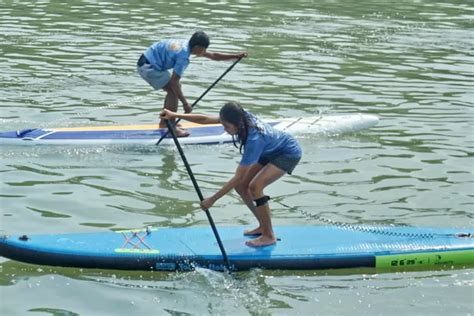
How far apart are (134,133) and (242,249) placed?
528 centimetres

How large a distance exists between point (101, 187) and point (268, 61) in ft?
32.0

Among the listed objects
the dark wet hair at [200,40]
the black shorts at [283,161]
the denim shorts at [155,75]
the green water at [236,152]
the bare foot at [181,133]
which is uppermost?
the dark wet hair at [200,40]

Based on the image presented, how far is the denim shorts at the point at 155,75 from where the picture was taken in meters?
15.1

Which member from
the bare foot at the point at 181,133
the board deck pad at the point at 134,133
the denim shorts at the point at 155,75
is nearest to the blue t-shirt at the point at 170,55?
the denim shorts at the point at 155,75

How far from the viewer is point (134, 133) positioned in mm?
15109

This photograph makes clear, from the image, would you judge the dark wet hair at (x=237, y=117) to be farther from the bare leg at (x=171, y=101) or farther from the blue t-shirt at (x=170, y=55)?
the bare leg at (x=171, y=101)

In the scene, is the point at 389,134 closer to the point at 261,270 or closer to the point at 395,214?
the point at 395,214

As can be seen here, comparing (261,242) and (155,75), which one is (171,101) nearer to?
(155,75)

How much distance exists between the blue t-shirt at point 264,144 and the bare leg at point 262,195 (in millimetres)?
167

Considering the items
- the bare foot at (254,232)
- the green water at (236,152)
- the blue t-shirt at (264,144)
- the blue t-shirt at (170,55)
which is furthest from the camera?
the blue t-shirt at (170,55)

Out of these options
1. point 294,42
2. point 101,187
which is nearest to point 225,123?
point 101,187

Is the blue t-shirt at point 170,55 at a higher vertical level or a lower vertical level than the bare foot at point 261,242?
higher

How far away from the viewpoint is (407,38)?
25.0m

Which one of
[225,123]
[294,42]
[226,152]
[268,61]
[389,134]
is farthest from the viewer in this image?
[294,42]
